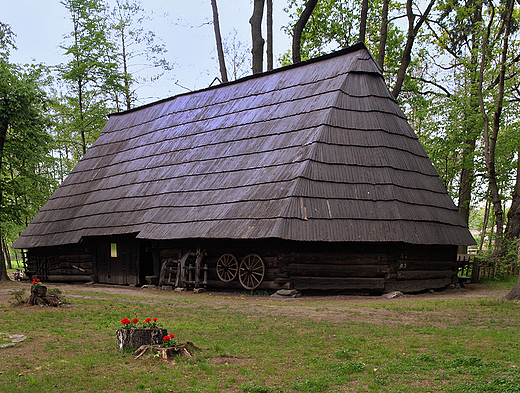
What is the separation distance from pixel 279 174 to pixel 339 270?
10.2 feet

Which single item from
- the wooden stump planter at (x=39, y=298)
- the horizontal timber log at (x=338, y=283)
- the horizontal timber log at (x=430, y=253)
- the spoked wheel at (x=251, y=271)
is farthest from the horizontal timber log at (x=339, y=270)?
the wooden stump planter at (x=39, y=298)

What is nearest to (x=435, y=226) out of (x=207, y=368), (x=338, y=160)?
(x=338, y=160)

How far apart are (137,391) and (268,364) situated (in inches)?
65.6

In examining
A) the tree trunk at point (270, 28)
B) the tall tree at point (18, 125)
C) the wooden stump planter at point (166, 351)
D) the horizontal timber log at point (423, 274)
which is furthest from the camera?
the tree trunk at point (270, 28)

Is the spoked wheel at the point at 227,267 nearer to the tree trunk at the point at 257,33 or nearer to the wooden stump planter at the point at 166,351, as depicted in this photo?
the wooden stump planter at the point at 166,351

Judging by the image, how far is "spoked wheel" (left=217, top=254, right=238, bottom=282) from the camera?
44.5ft

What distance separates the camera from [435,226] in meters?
13.1

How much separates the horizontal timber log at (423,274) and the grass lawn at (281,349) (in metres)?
1.97

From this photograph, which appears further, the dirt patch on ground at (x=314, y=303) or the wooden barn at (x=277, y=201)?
the wooden barn at (x=277, y=201)

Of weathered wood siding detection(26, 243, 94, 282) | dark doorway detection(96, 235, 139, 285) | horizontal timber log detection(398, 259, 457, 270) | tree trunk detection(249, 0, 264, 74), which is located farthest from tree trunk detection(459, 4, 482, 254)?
weathered wood siding detection(26, 243, 94, 282)

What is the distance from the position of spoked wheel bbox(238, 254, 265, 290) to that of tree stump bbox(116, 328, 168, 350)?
662 centimetres

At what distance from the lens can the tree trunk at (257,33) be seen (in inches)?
915

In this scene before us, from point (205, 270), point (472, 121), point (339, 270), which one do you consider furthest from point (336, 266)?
point (472, 121)

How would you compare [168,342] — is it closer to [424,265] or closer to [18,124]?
[424,265]
